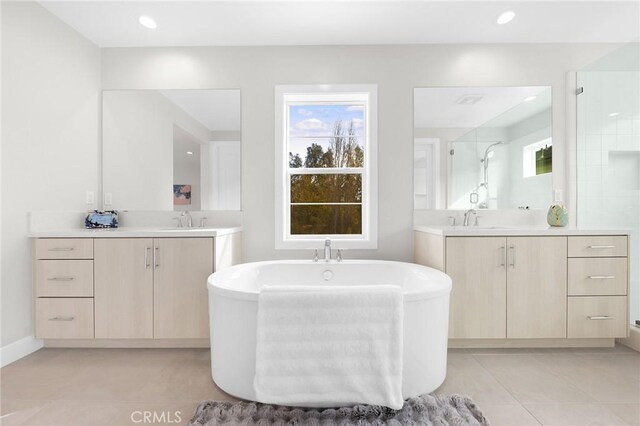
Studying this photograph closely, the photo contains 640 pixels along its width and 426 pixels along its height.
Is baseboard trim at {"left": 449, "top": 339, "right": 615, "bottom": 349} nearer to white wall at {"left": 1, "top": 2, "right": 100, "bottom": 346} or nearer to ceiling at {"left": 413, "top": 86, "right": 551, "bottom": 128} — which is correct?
ceiling at {"left": 413, "top": 86, "right": 551, "bottom": 128}

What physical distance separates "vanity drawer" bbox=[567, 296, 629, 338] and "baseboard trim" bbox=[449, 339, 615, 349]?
12 cm

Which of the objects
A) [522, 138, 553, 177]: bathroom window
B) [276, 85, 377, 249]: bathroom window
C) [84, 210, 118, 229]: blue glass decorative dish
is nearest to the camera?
[84, 210, 118, 229]: blue glass decorative dish

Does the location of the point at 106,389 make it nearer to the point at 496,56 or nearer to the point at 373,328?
the point at 373,328

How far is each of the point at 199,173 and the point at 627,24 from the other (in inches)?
142

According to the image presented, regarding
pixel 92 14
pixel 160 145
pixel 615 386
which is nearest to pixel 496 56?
pixel 615 386

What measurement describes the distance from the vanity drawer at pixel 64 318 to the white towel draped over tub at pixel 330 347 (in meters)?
1.51

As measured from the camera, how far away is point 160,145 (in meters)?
2.78

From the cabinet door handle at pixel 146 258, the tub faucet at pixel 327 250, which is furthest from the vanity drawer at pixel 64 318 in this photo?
the tub faucet at pixel 327 250

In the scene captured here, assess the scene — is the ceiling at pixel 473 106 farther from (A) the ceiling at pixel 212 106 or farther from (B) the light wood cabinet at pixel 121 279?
(B) the light wood cabinet at pixel 121 279

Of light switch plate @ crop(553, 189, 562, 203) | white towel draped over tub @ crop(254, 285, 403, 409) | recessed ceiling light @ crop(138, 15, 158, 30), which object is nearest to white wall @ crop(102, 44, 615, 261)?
light switch plate @ crop(553, 189, 562, 203)

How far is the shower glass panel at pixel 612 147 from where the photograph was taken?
2330 mm

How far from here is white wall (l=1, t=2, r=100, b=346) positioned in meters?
2.06

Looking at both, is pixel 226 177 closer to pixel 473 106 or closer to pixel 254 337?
pixel 254 337

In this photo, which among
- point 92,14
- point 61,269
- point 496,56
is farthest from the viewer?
point 496,56
